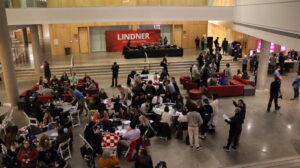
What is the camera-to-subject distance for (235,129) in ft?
27.3

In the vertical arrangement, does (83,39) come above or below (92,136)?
above

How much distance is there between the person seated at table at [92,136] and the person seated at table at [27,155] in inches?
56.1

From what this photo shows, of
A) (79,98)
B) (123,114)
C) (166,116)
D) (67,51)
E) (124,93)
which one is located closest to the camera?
(166,116)

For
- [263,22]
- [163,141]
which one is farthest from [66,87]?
[263,22]

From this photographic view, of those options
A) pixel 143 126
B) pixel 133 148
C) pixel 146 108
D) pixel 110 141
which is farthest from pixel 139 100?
pixel 110 141

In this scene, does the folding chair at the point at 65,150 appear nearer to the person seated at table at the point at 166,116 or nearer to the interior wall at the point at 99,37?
the person seated at table at the point at 166,116

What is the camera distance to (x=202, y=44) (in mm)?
23078

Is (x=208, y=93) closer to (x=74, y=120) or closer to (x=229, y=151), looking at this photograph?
(x=229, y=151)

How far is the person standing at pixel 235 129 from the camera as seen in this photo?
→ 8.09m

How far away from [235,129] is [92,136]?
14.1 ft

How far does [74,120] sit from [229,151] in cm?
603

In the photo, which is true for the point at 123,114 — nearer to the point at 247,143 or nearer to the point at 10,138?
the point at 10,138

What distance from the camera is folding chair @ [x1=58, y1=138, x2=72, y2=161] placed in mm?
7602

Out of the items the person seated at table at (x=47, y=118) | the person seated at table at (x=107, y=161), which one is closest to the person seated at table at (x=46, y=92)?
the person seated at table at (x=47, y=118)
